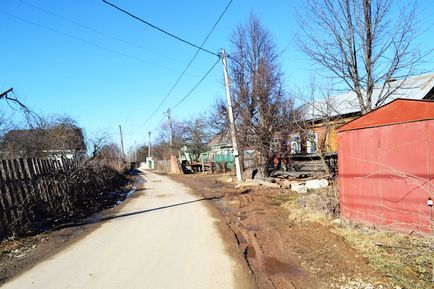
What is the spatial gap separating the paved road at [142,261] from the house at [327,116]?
8.21 meters

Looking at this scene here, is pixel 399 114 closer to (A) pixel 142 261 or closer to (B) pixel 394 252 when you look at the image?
(B) pixel 394 252

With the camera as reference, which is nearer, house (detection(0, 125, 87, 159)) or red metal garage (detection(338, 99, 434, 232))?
red metal garage (detection(338, 99, 434, 232))

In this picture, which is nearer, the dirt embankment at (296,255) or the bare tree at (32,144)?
the dirt embankment at (296,255)

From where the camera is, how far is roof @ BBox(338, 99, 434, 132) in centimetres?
575

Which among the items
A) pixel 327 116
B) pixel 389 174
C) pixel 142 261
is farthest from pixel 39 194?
pixel 327 116

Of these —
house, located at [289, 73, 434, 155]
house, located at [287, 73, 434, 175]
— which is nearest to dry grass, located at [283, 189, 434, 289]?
house, located at [287, 73, 434, 175]

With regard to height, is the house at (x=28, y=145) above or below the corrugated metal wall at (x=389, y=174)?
above

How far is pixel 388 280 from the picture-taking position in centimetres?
441

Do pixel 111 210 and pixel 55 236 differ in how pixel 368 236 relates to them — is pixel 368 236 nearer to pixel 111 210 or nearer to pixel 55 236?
pixel 55 236

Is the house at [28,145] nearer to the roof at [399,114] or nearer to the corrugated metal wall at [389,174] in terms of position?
the corrugated metal wall at [389,174]

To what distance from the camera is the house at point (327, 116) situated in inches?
584

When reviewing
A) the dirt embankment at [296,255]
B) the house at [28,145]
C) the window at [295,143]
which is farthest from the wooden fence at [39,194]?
the window at [295,143]

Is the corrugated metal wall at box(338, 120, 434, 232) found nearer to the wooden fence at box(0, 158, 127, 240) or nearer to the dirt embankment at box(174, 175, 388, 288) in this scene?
the dirt embankment at box(174, 175, 388, 288)

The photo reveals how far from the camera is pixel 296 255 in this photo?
5.82m
